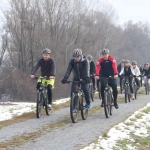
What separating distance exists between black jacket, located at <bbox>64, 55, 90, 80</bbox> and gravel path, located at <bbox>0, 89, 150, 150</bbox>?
1.29m

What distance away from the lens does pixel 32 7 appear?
49.6 meters

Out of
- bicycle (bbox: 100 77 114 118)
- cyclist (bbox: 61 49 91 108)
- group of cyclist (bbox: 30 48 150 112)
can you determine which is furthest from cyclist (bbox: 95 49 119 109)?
cyclist (bbox: 61 49 91 108)

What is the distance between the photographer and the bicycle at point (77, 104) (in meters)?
10.1

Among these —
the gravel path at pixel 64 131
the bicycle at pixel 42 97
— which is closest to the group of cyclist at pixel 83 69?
the bicycle at pixel 42 97

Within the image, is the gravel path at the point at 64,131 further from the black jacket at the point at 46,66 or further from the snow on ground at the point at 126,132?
the black jacket at the point at 46,66

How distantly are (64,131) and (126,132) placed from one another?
147 centimetres

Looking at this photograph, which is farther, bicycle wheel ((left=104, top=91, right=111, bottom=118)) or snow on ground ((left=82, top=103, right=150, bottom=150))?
bicycle wheel ((left=104, top=91, right=111, bottom=118))

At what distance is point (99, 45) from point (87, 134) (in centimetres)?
5961

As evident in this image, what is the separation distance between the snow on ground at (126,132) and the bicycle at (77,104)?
1.25 metres

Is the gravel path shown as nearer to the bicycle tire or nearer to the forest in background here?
the bicycle tire

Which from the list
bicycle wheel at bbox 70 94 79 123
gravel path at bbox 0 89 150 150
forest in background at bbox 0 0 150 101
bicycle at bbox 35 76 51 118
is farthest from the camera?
forest in background at bbox 0 0 150 101

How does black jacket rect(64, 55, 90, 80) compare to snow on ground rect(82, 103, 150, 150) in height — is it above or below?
above

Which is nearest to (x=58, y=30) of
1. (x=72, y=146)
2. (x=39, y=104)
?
(x=39, y=104)

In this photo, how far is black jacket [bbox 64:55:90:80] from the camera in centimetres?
1068
